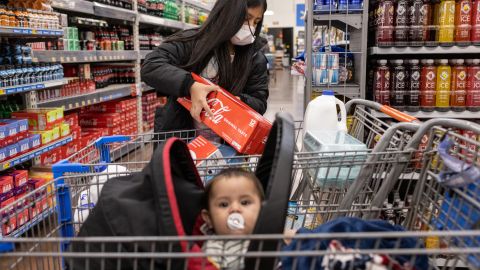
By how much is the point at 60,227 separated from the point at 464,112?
2959mm

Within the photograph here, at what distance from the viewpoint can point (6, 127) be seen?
3230 millimetres

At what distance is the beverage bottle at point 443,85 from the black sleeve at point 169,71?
6.68 ft

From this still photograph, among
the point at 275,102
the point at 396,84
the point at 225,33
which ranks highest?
the point at 225,33

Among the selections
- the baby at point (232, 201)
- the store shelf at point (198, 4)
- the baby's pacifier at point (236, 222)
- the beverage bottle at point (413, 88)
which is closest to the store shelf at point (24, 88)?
the baby at point (232, 201)

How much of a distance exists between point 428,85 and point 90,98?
3435 millimetres

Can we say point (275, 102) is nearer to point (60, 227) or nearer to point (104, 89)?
point (104, 89)

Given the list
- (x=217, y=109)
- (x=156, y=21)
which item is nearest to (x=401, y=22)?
(x=217, y=109)

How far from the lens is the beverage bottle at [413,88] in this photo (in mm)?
3346

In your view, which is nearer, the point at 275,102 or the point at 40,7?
the point at 40,7

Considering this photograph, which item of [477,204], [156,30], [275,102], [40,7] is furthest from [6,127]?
[275,102]

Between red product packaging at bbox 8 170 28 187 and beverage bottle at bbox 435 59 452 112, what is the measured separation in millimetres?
3159

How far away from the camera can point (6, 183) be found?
3.27 meters

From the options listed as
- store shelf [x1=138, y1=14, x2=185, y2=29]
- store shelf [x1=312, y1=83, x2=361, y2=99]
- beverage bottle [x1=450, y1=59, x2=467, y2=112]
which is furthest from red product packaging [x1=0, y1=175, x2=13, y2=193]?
store shelf [x1=138, y1=14, x2=185, y2=29]

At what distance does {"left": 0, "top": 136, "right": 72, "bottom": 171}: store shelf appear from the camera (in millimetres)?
3258
